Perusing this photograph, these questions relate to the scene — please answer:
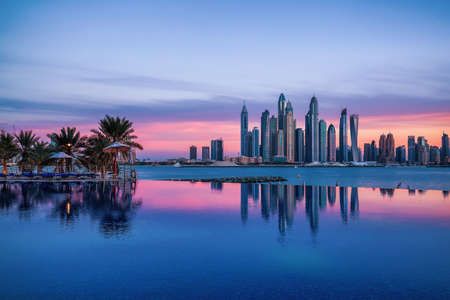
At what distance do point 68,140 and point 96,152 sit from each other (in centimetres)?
387

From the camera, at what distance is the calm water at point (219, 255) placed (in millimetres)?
7934

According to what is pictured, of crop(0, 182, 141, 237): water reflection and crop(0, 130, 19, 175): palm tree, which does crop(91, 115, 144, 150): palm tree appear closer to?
crop(0, 130, 19, 175): palm tree

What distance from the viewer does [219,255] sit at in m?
10.7

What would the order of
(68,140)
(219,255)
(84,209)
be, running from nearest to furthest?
(219,255) < (84,209) < (68,140)

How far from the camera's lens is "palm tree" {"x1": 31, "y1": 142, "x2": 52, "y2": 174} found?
1830 inches

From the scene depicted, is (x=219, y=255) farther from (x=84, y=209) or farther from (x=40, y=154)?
(x=40, y=154)

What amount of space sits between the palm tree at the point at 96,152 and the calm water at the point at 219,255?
1084 inches

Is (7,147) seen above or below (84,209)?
above

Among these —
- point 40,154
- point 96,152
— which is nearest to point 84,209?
point 96,152

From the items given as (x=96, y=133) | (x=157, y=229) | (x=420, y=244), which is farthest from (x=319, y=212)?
(x=96, y=133)

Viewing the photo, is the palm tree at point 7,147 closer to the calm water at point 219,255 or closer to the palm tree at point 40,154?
the palm tree at point 40,154

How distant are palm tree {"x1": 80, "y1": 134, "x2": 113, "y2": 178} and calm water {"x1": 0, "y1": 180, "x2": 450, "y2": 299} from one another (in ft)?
90.3

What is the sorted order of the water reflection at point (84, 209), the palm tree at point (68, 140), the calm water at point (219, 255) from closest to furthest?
the calm water at point (219, 255)
the water reflection at point (84, 209)
the palm tree at point (68, 140)

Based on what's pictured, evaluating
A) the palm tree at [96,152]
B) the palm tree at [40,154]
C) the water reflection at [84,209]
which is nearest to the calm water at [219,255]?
the water reflection at [84,209]
